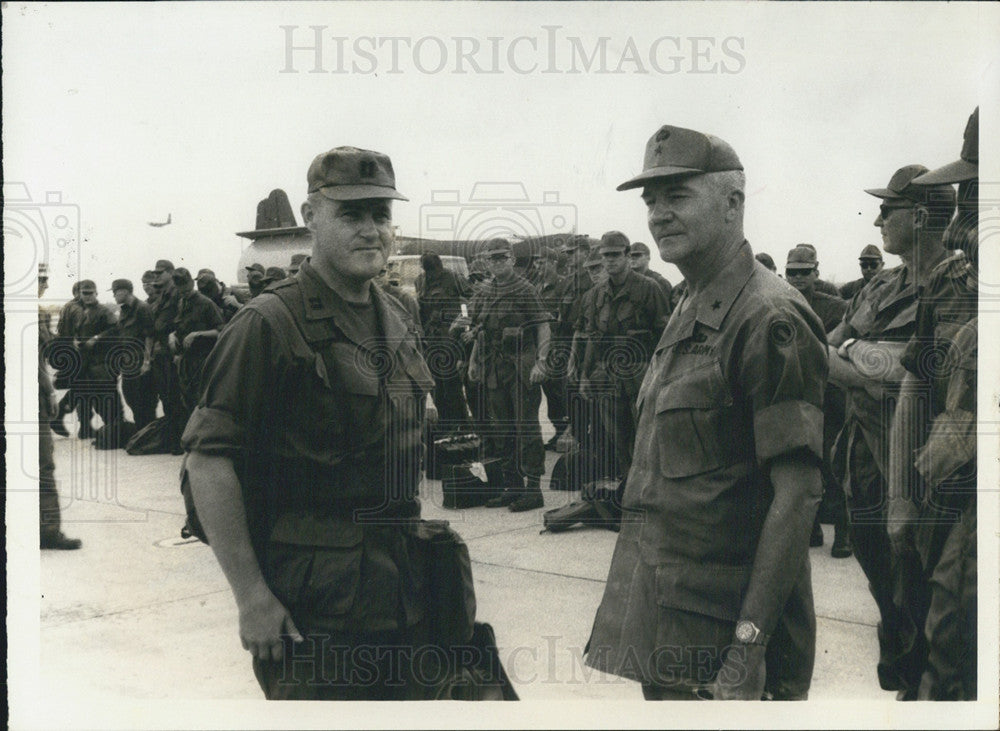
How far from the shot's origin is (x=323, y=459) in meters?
3.38

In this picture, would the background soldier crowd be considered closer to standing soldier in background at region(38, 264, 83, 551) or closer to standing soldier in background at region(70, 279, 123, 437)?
standing soldier in background at region(38, 264, 83, 551)

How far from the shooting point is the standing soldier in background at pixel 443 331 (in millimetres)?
8148

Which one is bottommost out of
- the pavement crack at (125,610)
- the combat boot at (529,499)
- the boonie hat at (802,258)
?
the pavement crack at (125,610)

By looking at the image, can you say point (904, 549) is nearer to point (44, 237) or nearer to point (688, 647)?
point (688, 647)

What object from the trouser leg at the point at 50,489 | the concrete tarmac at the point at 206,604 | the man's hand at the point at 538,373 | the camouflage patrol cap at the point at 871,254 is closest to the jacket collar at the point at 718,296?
the concrete tarmac at the point at 206,604

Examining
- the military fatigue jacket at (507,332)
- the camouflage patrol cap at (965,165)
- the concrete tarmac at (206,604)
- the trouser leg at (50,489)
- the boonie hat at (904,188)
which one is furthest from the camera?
the military fatigue jacket at (507,332)

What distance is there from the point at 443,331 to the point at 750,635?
246 inches

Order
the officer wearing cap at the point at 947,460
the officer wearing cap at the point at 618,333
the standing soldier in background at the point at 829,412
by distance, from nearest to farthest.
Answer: the officer wearing cap at the point at 947,460
the standing soldier in background at the point at 829,412
the officer wearing cap at the point at 618,333

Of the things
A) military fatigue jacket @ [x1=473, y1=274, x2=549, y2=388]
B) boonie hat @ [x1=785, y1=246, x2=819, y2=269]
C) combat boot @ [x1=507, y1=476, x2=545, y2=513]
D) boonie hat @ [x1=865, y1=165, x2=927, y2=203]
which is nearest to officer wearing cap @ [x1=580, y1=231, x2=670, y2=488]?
combat boot @ [x1=507, y1=476, x2=545, y2=513]

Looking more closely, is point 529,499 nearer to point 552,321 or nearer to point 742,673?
point 552,321

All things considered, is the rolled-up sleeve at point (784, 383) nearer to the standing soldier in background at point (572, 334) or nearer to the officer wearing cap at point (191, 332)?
the standing soldier in background at point (572, 334)

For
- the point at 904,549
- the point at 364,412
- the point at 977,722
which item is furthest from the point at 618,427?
the point at 364,412

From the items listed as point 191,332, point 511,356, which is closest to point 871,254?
point 511,356

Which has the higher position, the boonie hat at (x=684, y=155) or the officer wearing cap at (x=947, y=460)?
the boonie hat at (x=684, y=155)
